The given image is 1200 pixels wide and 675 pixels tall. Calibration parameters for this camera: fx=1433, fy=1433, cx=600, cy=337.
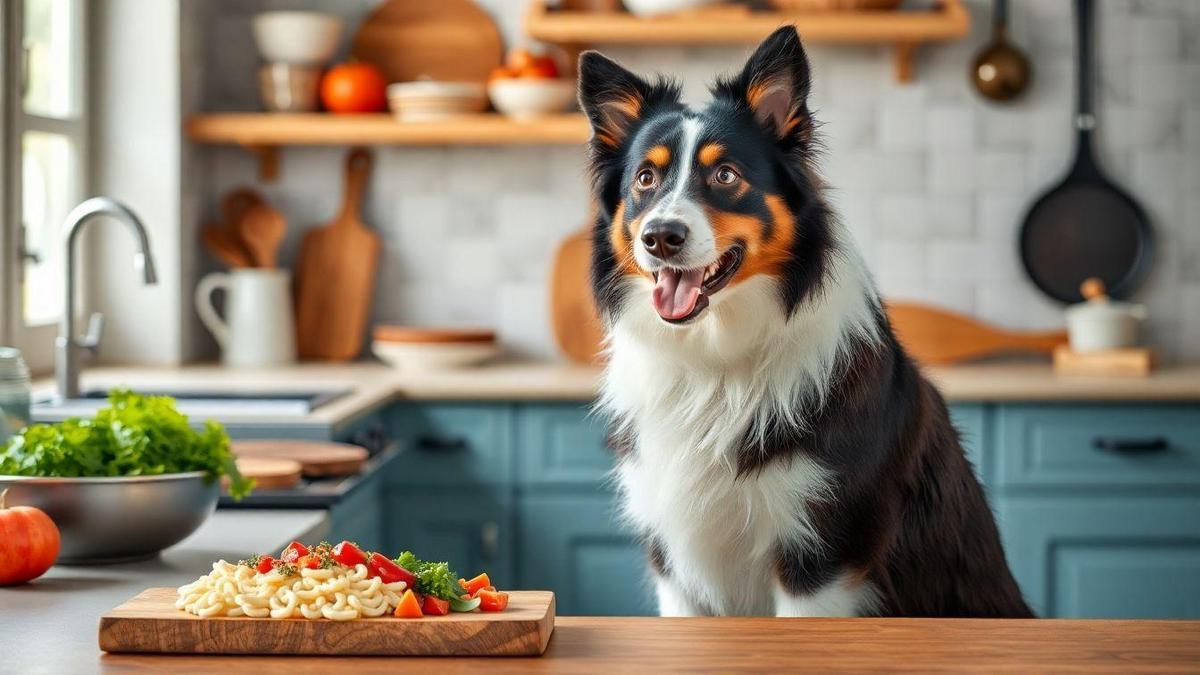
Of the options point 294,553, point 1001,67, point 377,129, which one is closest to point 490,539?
point 377,129

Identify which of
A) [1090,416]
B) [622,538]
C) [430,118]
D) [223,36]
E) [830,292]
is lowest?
[622,538]

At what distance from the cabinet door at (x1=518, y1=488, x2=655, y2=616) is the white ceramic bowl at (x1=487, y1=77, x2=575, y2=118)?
101 cm

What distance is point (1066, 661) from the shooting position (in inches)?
47.3

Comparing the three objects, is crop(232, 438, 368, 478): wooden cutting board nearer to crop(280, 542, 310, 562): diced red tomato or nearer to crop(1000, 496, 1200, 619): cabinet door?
crop(280, 542, 310, 562): diced red tomato

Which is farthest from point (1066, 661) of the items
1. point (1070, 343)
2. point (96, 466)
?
point (1070, 343)

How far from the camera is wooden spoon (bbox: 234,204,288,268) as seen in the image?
390 cm

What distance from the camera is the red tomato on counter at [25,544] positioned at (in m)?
1.51

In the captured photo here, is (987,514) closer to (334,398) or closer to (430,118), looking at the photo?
(334,398)

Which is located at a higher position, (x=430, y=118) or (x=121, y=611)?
(x=430, y=118)

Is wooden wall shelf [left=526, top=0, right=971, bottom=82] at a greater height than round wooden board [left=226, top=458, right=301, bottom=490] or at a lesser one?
greater

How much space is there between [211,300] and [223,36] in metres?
0.73

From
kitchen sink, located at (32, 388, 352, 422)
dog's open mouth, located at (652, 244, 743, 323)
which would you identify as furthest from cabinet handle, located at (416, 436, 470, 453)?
dog's open mouth, located at (652, 244, 743, 323)

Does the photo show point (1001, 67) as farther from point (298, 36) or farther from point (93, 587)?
point (93, 587)

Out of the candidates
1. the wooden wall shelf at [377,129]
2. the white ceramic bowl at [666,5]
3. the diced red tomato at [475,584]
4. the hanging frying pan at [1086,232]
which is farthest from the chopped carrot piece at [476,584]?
the hanging frying pan at [1086,232]
